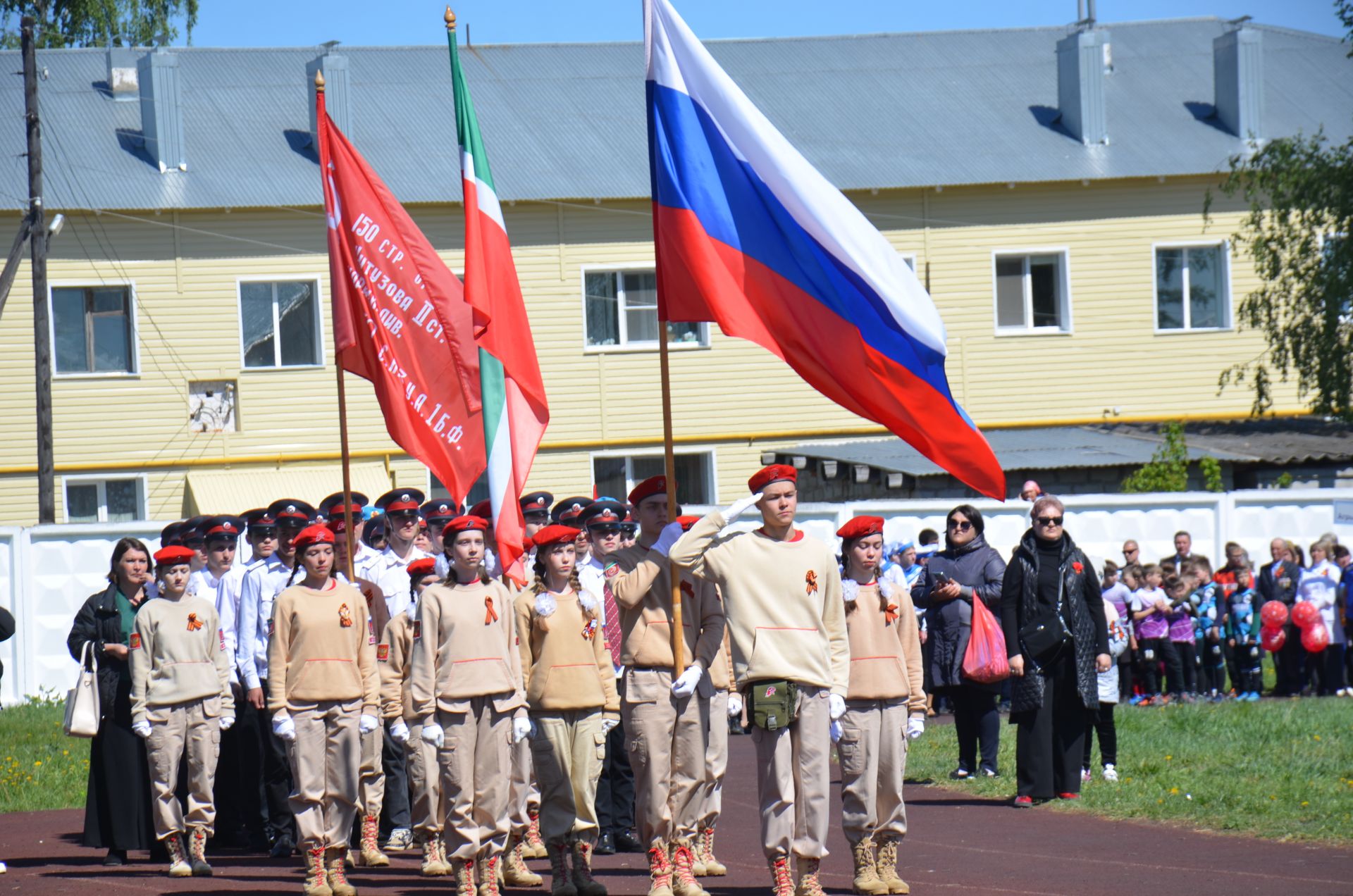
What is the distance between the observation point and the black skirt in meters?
10.9

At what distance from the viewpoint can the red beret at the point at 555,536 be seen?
9.22m

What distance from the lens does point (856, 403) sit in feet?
28.2

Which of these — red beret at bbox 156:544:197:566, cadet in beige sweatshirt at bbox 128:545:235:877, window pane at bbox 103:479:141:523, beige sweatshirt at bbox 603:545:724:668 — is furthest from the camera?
window pane at bbox 103:479:141:523

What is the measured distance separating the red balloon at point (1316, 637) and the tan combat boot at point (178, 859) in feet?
41.4

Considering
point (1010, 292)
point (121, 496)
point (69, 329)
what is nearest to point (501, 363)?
point (121, 496)

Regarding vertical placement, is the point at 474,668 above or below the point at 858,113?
below

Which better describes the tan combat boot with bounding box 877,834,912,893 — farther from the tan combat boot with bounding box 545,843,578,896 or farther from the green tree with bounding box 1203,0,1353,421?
the green tree with bounding box 1203,0,1353,421

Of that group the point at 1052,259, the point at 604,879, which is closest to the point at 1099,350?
the point at 1052,259

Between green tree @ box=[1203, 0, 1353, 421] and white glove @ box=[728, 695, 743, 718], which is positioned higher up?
green tree @ box=[1203, 0, 1353, 421]

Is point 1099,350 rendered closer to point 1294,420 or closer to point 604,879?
point 1294,420

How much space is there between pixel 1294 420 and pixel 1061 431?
15.1 ft

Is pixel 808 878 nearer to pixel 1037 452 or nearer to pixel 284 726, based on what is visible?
pixel 284 726

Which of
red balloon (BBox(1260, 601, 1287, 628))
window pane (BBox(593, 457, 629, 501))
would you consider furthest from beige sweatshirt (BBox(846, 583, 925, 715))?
window pane (BBox(593, 457, 629, 501))

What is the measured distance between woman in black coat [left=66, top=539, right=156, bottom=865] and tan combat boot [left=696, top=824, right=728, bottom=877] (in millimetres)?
3736
